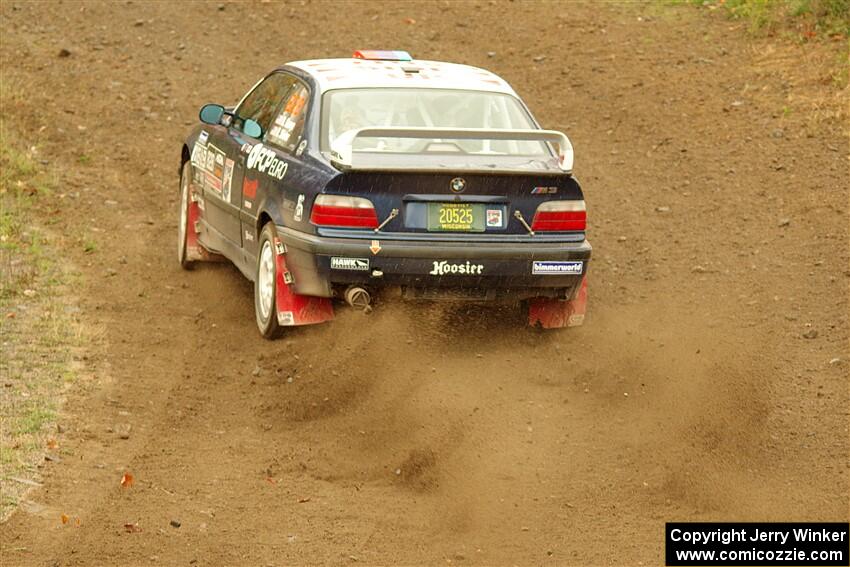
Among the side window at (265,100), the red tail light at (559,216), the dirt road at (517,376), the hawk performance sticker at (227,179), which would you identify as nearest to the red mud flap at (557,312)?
the dirt road at (517,376)

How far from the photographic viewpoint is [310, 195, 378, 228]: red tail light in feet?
25.1

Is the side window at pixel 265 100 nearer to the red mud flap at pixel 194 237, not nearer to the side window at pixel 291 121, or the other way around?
the side window at pixel 291 121

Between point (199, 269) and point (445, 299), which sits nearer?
point (445, 299)

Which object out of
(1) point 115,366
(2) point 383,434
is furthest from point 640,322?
(1) point 115,366

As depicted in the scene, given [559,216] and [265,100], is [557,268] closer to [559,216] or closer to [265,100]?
[559,216]

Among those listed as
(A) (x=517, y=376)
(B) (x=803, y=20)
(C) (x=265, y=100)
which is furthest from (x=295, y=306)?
(B) (x=803, y=20)

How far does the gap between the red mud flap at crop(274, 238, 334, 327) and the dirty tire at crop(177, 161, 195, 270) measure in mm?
2346

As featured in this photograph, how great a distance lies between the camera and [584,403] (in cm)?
755

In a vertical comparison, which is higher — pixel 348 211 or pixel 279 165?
pixel 279 165

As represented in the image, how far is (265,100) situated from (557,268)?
2.62 m

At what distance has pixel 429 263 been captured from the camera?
764 cm

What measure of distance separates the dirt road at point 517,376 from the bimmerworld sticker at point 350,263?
567mm

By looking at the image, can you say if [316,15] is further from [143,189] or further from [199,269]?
[199,269]

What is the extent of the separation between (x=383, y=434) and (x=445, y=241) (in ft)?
4.03
